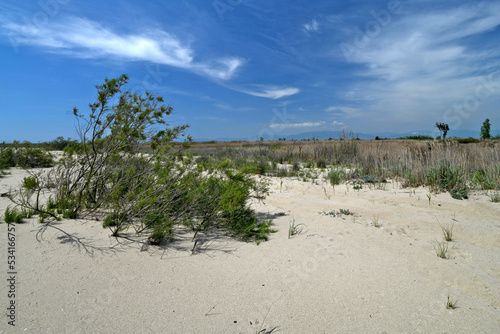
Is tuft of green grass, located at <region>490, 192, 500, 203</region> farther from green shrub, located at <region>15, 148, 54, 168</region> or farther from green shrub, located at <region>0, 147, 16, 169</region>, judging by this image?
green shrub, located at <region>0, 147, 16, 169</region>

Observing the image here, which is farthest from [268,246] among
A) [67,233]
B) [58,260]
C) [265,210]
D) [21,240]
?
[21,240]

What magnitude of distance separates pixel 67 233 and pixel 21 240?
435 mm

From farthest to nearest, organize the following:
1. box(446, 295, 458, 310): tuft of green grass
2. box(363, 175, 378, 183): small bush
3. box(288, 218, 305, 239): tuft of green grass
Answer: box(363, 175, 378, 183): small bush
box(288, 218, 305, 239): tuft of green grass
box(446, 295, 458, 310): tuft of green grass

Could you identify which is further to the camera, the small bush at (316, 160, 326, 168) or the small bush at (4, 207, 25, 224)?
the small bush at (316, 160, 326, 168)

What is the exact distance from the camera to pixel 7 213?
11.1 feet

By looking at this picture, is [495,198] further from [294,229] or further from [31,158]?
[31,158]

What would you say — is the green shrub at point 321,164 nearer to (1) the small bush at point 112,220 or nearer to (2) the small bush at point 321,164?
(2) the small bush at point 321,164

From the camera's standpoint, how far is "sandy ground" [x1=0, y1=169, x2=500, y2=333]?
1957 mm

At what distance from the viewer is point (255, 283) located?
2.47 metres

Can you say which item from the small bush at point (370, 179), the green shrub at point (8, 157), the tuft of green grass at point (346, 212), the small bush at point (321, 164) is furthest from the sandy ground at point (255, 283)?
the green shrub at point (8, 157)

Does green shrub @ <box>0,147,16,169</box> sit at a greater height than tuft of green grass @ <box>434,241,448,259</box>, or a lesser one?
greater

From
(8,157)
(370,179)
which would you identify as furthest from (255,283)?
(8,157)

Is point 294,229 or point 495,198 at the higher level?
point 495,198

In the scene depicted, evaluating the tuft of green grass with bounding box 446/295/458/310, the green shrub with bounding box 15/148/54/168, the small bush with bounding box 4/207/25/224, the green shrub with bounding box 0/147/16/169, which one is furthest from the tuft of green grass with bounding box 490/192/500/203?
the green shrub with bounding box 0/147/16/169
